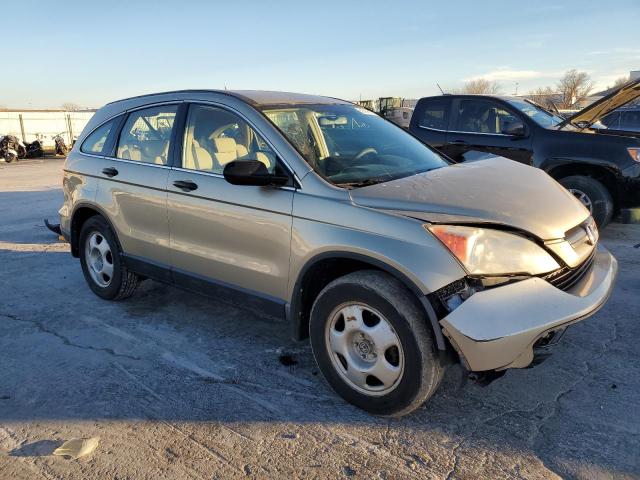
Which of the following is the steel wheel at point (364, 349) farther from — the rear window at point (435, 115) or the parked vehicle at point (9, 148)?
the parked vehicle at point (9, 148)

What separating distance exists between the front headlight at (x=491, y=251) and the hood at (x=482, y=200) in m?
0.06

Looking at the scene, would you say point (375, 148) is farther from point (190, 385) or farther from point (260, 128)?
point (190, 385)

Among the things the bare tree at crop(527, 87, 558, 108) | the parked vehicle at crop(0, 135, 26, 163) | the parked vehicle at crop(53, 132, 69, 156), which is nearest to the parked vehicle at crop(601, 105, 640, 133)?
the bare tree at crop(527, 87, 558, 108)

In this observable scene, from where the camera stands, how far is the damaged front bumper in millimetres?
2516

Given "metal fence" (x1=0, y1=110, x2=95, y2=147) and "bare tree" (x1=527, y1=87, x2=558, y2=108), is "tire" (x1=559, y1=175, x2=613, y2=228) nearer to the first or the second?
"bare tree" (x1=527, y1=87, x2=558, y2=108)

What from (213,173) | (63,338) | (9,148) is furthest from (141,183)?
(9,148)

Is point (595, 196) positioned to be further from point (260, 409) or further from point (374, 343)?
point (260, 409)

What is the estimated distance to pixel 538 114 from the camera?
7539 mm

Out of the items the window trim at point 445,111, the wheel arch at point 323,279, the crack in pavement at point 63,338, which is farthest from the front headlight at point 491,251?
the window trim at point 445,111

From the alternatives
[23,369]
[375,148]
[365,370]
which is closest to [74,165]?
[23,369]

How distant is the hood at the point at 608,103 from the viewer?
659cm

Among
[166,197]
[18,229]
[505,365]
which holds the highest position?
[166,197]

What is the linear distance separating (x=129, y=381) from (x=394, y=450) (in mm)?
1785

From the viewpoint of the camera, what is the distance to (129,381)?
3488mm
